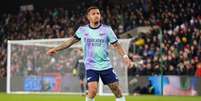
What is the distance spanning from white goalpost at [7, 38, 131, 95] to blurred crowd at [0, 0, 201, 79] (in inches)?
111

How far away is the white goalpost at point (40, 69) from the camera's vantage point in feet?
85.0

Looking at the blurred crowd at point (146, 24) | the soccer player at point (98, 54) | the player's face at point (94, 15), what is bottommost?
the soccer player at point (98, 54)

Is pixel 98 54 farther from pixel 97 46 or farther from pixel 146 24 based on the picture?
pixel 146 24

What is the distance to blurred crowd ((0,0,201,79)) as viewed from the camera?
84.1ft

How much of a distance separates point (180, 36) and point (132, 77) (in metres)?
3.48

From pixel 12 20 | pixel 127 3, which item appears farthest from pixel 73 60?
pixel 12 20

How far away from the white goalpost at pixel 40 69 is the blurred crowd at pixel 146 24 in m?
2.82

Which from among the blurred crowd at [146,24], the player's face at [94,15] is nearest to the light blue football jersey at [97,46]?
the player's face at [94,15]

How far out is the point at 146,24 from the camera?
32406mm

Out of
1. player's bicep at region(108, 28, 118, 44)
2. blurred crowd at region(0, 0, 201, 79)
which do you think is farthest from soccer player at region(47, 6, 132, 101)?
blurred crowd at region(0, 0, 201, 79)

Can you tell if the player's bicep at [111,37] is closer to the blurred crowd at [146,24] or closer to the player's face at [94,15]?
the player's face at [94,15]

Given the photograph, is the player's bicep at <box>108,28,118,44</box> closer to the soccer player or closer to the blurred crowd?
the soccer player

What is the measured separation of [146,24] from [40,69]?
27.2 ft

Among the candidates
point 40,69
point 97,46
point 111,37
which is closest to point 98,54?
point 97,46
